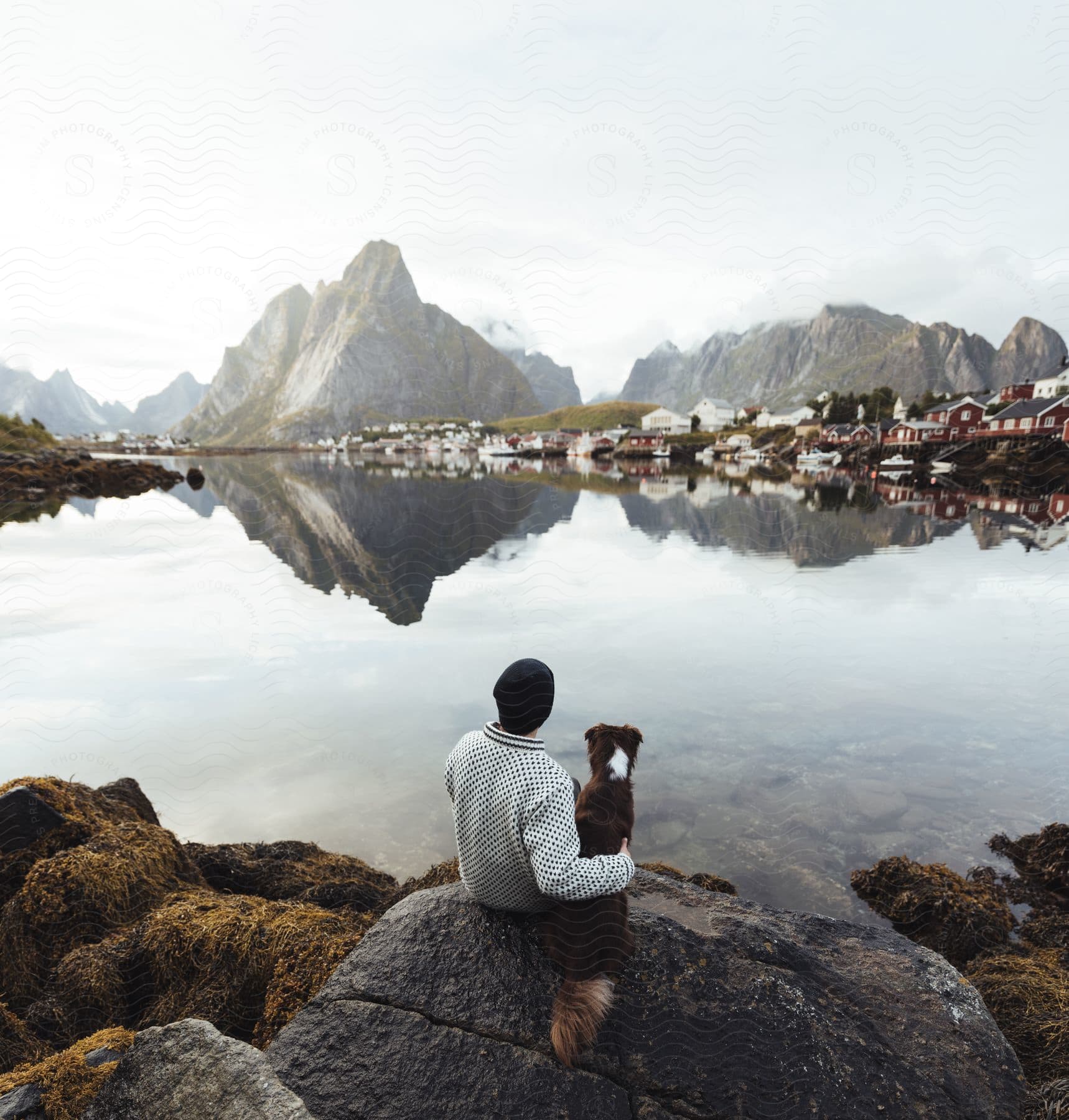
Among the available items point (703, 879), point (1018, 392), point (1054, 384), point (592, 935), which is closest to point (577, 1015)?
point (592, 935)

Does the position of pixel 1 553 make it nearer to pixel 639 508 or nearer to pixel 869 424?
pixel 639 508

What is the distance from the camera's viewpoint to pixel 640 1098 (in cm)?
247

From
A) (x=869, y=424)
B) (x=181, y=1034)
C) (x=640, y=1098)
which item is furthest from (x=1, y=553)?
(x=869, y=424)

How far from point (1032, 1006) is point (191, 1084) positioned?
516cm

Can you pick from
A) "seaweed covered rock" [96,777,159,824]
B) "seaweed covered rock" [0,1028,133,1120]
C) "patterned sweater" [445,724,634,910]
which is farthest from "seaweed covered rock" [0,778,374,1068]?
"patterned sweater" [445,724,634,910]

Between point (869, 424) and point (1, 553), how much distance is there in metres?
94.7

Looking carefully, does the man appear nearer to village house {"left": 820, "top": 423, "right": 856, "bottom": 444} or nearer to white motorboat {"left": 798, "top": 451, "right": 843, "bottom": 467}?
white motorboat {"left": 798, "top": 451, "right": 843, "bottom": 467}

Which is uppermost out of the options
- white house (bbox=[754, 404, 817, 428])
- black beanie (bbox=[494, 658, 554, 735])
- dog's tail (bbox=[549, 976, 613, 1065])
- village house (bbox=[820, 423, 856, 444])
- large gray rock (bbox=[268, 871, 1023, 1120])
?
white house (bbox=[754, 404, 817, 428])

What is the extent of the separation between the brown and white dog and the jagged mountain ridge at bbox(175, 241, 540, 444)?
1526 centimetres

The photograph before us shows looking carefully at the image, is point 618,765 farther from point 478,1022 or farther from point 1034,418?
point 1034,418

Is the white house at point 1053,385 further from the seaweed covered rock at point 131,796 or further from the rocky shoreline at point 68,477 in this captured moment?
the rocky shoreline at point 68,477

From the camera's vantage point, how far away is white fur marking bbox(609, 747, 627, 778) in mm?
3102

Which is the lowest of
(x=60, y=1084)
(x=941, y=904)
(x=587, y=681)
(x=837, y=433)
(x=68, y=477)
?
(x=941, y=904)

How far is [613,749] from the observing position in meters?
3.24
